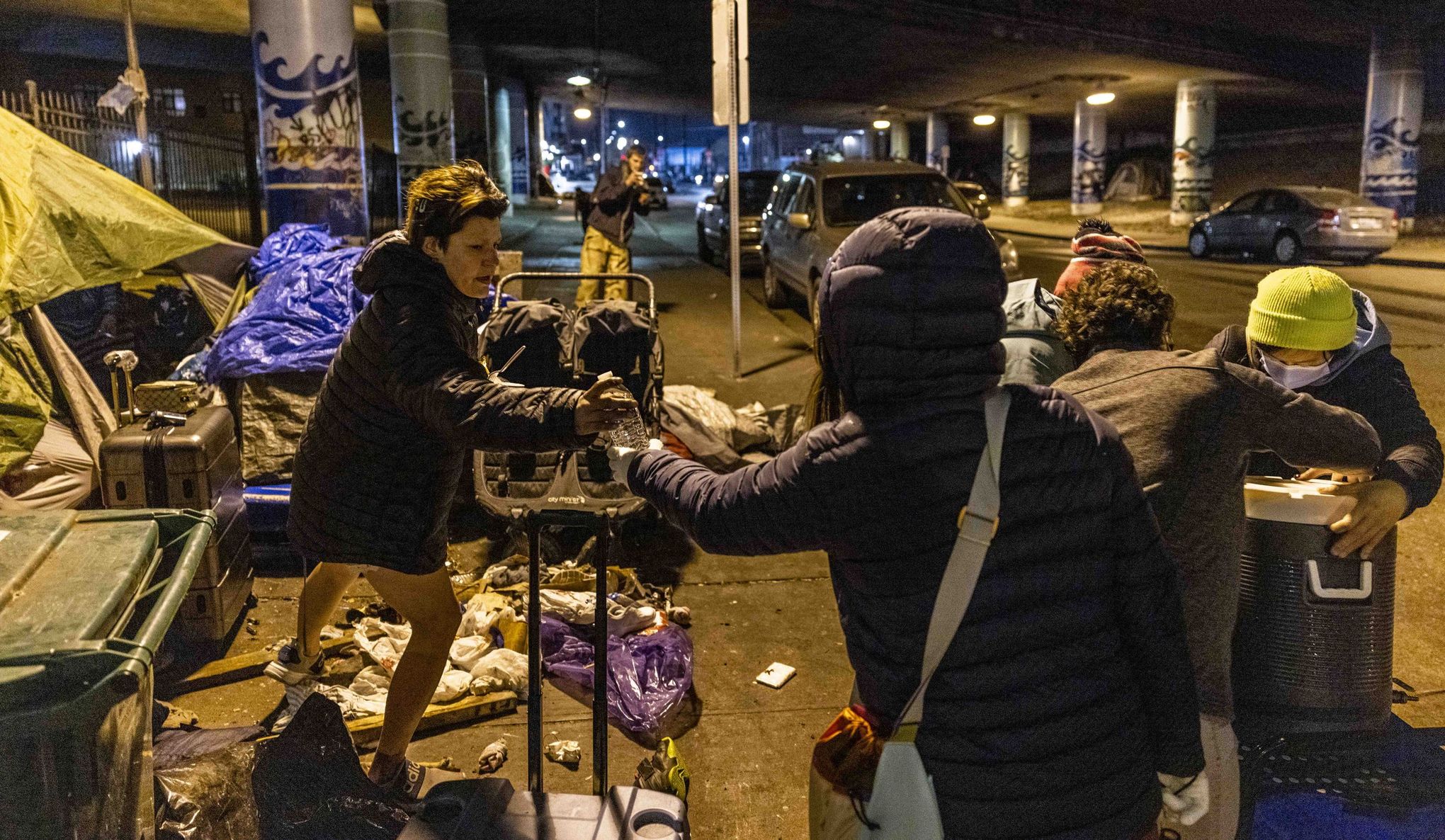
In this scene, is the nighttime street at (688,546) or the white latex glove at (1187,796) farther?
the white latex glove at (1187,796)

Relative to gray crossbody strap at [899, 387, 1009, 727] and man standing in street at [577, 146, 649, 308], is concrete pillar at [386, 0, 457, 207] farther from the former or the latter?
gray crossbody strap at [899, 387, 1009, 727]

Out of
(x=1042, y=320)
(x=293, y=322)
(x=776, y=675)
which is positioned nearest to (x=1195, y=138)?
(x=293, y=322)

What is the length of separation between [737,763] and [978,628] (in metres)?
2.22

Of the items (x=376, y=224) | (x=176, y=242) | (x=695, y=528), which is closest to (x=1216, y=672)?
(x=695, y=528)

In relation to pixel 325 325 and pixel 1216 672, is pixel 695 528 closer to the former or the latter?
pixel 1216 672

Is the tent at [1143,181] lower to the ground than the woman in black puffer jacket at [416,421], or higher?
higher

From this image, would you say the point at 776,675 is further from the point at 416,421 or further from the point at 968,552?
the point at 968,552

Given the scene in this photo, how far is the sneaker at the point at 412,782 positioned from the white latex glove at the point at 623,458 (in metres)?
1.20

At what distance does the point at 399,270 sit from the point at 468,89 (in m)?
24.2

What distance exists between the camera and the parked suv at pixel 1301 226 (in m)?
18.6

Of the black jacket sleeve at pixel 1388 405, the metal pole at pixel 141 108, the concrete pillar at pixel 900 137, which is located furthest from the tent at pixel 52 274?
the concrete pillar at pixel 900 137

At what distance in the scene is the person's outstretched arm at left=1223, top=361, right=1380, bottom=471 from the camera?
2490 millimetres

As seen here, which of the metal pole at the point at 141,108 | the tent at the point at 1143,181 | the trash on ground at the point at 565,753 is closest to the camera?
the trash on ground at the point at 565,753

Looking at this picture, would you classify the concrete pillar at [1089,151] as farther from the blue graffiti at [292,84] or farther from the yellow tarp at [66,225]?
the yellow tarp at [66,225]
